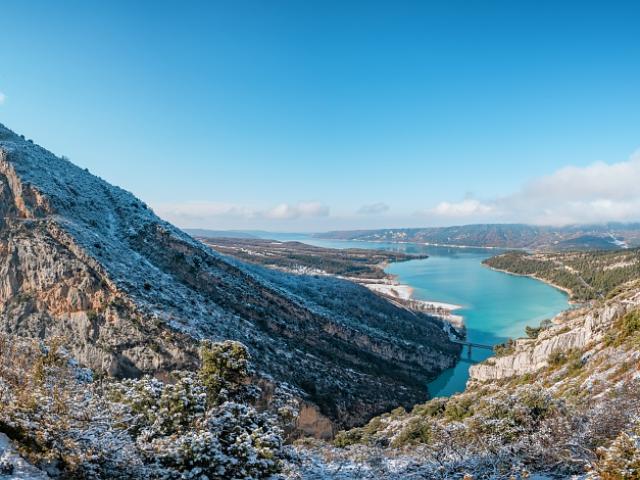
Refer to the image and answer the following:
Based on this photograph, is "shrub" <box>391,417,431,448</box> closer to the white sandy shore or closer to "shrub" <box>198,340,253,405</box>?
"shrub" <box>198,340,253,405</box>

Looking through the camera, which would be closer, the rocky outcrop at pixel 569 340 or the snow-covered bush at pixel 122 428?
the snow-covered bush at pixel 122 428

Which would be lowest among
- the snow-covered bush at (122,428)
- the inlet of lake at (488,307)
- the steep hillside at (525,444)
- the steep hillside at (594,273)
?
the inlet of lake at (488,307)

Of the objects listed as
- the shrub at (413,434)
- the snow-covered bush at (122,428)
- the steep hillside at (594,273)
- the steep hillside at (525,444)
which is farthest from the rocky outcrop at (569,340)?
the steep hillside at (594,273)

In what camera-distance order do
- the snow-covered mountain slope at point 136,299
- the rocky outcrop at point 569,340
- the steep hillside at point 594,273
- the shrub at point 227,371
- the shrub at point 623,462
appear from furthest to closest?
1. the steep hillside at point 594,273
2. the snow-covered mountain slope at point 136,299
3. the rocky outcrop at point 569,340
4. the shrub at point 227,371
5. the shrub at point 623,462

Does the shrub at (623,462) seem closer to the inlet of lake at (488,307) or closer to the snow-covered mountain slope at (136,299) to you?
the snow-covered mountain slope at (136,299)

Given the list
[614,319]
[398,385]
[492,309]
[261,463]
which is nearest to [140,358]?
[261,463]

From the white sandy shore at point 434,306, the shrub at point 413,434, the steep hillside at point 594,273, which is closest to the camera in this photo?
the shrub at point 413,434

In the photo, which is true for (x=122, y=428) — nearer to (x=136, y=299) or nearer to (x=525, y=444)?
(x=525, y=444)

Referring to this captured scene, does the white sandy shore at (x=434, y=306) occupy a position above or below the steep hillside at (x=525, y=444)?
below

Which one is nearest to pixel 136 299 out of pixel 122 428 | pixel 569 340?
pixel 122 428
